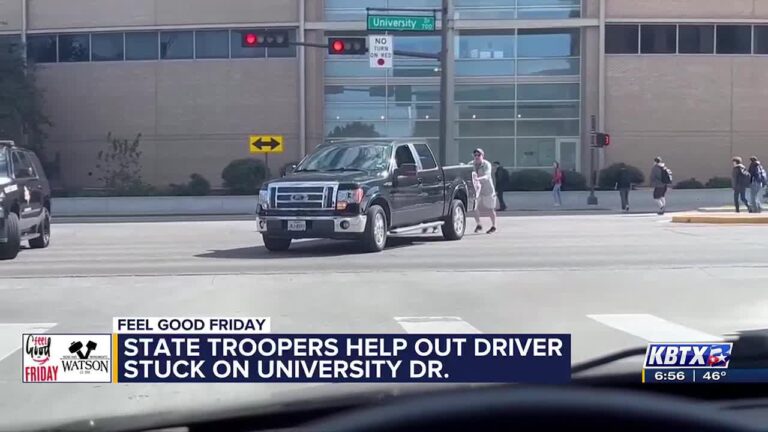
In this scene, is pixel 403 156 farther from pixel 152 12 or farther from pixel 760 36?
pixel 760 36

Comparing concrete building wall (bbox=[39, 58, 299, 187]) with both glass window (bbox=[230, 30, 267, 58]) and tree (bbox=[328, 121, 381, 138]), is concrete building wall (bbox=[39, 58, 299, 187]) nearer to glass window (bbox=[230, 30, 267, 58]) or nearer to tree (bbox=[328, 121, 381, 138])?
glass window (bbox=[230, 30, 267, 58])

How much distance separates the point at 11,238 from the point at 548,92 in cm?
3304

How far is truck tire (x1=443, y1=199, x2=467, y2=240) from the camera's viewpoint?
18.6 metres

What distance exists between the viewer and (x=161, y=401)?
440 centimetres

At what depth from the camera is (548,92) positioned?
4550 cm

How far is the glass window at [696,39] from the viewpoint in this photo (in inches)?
1762

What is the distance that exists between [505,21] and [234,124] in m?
13.1

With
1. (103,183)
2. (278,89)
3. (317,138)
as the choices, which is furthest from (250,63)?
(103,183)

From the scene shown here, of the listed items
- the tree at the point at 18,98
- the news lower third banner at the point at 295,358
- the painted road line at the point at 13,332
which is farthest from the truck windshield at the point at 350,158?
the tree at the point at 18,98

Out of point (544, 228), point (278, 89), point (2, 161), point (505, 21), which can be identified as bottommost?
point (544, 228)

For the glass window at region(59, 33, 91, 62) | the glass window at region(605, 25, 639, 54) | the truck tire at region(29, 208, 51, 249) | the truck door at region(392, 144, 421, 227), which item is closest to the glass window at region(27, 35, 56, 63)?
A: the glass window at region(59, 33, 91, 62)

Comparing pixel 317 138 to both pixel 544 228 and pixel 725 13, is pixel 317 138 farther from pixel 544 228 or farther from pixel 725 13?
pixel 544 228

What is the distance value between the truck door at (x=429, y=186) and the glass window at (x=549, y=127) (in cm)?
2786

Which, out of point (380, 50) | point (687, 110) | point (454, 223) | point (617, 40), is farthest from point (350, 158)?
point (687, 110)
